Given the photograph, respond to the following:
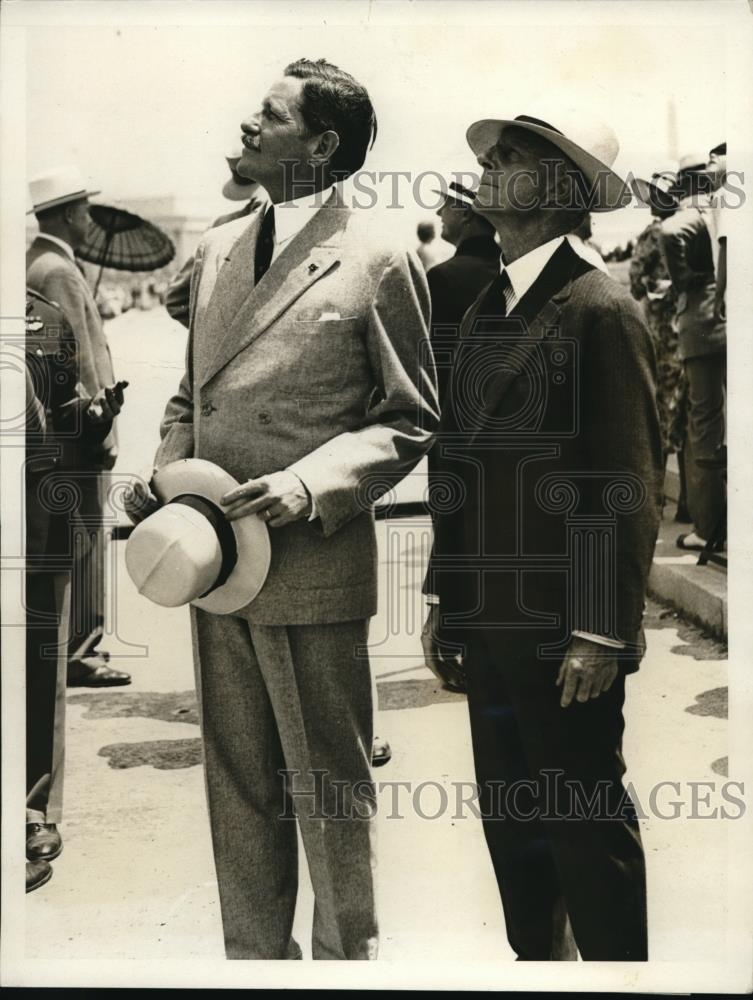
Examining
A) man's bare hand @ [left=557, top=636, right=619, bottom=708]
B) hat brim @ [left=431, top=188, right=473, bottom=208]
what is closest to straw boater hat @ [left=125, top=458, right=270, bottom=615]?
man's bare hand @ [left=557, top=636, right=619, bottom=708]

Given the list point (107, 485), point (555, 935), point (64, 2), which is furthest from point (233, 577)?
point (64, 2)

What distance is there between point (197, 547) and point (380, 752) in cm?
90

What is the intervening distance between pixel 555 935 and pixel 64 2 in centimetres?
327

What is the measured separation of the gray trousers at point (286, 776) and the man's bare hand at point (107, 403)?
0.69m

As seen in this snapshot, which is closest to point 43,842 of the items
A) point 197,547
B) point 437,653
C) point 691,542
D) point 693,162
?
point 197,547

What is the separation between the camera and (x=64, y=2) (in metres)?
4.16

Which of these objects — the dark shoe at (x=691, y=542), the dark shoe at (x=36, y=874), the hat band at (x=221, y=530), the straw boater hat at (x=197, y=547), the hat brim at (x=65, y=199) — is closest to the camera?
the straw boater hat at (x=197, y=547)

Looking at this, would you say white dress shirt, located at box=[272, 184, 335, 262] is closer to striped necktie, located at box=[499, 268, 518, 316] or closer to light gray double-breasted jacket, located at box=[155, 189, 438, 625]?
light gray double-breasted jacket, located at box=[155, 189, 438, 625]

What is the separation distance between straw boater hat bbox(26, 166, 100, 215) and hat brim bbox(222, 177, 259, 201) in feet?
1.34

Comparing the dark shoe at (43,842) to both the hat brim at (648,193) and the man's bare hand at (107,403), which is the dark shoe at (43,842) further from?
the hat brim at (648,193)

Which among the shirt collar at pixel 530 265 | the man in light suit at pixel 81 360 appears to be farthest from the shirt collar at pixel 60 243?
the shirt collar at pixel 530 265

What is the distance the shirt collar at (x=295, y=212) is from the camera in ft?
13.0

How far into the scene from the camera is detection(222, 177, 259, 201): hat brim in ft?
13.3

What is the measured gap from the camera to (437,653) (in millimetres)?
4039
